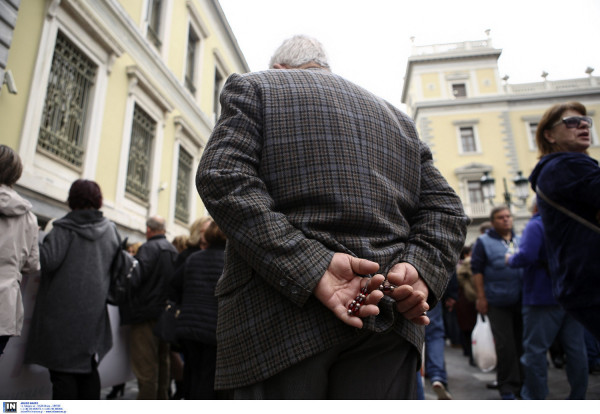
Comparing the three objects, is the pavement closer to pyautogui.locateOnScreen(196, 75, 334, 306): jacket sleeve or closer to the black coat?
the black coat

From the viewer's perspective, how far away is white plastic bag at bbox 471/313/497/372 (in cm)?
436

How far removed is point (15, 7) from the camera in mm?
4672

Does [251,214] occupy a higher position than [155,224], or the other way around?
[155,224]

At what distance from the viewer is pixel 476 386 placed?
4504 mm

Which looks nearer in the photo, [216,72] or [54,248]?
[54,248]

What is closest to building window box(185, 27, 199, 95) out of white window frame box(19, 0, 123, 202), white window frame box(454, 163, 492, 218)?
white window frame box(19, 0, 123, 202)

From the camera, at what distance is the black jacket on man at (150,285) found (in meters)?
3.83

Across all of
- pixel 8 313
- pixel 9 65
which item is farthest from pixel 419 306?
pixel 9 65

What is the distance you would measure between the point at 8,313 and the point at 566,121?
3366 mm

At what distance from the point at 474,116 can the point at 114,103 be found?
25826mm

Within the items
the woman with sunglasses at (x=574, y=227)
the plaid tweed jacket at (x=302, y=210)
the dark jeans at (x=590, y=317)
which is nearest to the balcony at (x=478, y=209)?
the woman with sunglasses at (x=574, y=227)

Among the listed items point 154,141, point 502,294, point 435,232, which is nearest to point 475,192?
point 154,141

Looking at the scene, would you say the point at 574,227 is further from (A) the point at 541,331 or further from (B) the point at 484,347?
(B) the point at 484,347

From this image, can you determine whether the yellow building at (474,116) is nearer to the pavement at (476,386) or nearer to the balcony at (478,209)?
the balcony at (478,209)
